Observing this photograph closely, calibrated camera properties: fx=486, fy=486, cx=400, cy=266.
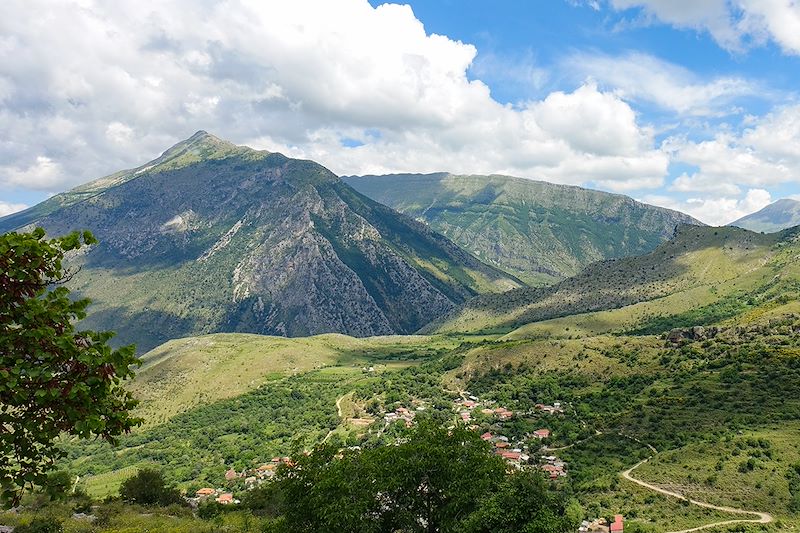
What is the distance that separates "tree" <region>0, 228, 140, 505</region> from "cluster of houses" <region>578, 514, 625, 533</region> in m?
57.6

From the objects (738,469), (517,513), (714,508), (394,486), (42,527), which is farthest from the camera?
(738,469)

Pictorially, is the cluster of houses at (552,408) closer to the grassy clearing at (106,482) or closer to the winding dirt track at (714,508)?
the winding dirt track at (714,508)

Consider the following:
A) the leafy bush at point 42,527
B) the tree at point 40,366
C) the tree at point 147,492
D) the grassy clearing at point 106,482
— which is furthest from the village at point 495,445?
the tree at point 40,366

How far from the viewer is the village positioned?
72.3 m

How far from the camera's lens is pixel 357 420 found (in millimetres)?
138125

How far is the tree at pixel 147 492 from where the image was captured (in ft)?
171

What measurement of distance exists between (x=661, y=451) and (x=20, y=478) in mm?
88851

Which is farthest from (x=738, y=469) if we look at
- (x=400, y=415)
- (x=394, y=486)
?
(x=400, y=415)

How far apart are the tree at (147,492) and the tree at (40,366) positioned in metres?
49.5

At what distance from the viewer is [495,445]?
95.9 metres

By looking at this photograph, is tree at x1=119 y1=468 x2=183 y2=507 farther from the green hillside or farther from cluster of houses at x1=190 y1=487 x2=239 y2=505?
cluster of houses at x1=190 y1=487 x2=239 y2=505

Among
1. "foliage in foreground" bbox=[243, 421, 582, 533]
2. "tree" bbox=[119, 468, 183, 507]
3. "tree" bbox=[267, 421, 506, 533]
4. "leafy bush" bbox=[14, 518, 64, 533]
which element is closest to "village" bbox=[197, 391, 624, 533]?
"tree" bbox=[119, 468, 183, 507]

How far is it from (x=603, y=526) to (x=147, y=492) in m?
51.7

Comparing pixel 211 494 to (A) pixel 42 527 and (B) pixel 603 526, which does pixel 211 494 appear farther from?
(A) pixel 42 527
